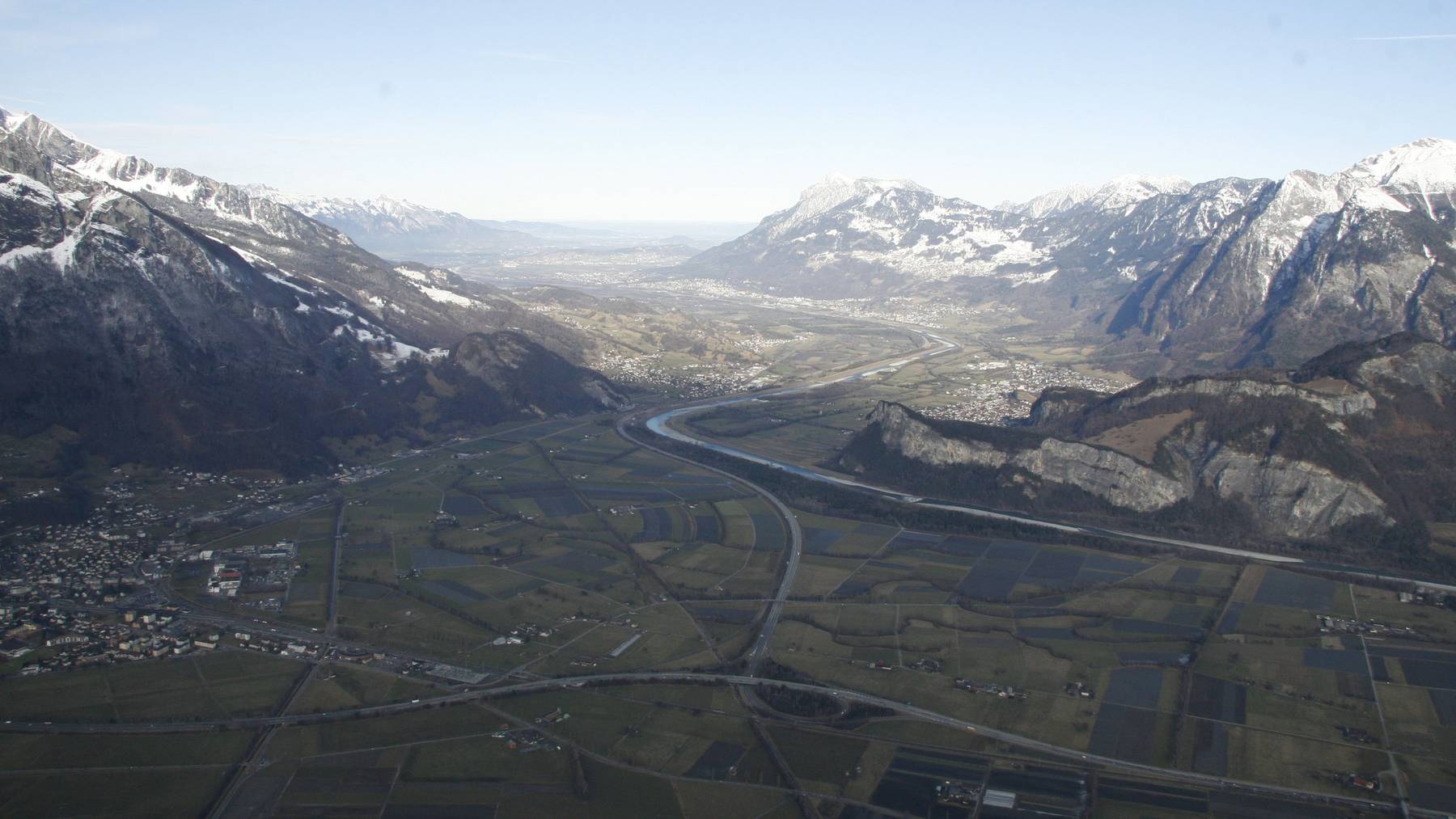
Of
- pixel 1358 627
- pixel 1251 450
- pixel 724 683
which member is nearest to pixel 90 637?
pixel 724 683

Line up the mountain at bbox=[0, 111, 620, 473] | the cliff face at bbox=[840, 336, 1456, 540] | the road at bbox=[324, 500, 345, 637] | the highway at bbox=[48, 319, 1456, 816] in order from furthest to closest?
the mountain at bbox=[0, 111, 620, 473], the cliff face at bbox=[840, 336, 1456, 540], the road at bbox=[324, 500, 345, 637], the highway at bbox=[48, 319, 1456, 816]

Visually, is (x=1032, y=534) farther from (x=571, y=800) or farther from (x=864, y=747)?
(x=571, y=800)

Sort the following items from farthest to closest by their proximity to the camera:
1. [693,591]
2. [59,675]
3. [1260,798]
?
[693,591] < [59,675] < [1260,798]

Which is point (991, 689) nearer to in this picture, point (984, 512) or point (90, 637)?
point (984, 512)

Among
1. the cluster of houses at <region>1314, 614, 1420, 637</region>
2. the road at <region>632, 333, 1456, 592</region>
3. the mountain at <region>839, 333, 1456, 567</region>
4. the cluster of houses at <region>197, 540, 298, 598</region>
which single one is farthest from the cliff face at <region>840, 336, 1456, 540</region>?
the cluster of houses at <region>197, 540, 298, 598</region>

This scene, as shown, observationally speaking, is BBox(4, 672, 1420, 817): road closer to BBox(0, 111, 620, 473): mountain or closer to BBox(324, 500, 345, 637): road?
BBox(324, 500, 345, 637): road

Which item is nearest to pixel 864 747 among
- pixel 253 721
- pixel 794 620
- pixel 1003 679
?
pixel 1003 679

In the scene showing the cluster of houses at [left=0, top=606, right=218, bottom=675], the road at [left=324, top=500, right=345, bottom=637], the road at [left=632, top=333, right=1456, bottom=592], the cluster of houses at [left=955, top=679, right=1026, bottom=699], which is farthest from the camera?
the road at [left=632, top=333, right=1456, bottom=592]
